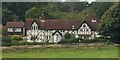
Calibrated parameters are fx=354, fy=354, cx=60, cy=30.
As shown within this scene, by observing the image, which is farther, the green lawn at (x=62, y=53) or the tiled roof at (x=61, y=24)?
the tiled roof at (x=61, y=24)

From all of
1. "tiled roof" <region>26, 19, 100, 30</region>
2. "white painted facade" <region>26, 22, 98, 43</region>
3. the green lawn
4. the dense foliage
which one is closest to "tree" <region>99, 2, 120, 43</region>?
the green lawn

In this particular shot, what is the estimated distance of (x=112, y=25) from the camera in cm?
3409

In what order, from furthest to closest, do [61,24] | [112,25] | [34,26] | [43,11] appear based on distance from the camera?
[43,11] < [34,26] < [61,24] < [112,25]

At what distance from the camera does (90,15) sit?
5544 cm

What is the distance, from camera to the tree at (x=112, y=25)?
33.7m

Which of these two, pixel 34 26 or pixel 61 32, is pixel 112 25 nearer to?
pixel 61 32

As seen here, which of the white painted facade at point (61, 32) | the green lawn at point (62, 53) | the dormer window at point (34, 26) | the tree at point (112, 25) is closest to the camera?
the green lawn at point (62, 53)

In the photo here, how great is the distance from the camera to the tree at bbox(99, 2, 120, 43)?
110 feet

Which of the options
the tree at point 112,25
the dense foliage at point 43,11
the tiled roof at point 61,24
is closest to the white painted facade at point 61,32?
the tiled roof at point 61,24

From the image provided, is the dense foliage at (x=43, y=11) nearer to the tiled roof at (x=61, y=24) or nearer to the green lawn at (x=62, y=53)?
the tiled roof at (x=61, y=24)

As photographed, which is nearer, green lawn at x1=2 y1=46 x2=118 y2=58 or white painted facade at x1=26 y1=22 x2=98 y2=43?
green lawn at x1=2 y1=46 x2=118 y2=58

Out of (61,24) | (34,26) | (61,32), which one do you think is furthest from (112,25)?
(34,26)

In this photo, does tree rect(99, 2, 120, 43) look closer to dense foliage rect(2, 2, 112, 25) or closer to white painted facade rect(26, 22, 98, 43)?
white painted facade rect(26, 22, 98, 43)

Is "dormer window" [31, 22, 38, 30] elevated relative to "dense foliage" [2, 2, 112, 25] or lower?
lower
